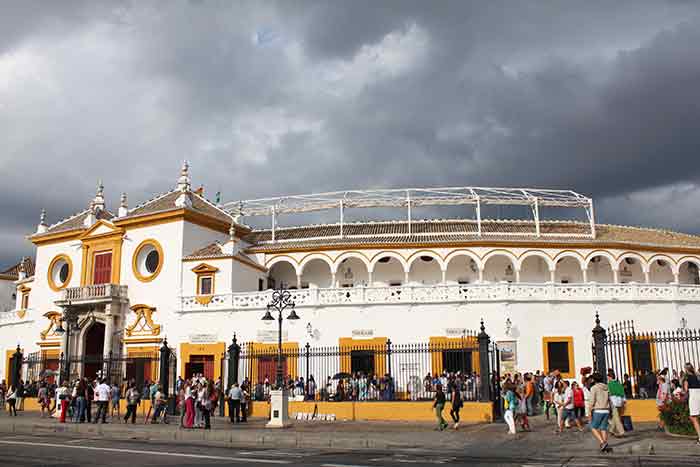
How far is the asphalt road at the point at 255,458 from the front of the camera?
11602 millimetres

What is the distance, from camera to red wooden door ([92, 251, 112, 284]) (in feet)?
115

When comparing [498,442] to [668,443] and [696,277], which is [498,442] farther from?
[696,277]

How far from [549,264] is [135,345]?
20833mm

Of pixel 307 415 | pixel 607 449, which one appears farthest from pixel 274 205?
pixel 607 449

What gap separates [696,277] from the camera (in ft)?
121

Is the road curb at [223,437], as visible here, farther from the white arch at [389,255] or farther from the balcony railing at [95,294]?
the white arch at [389,255]

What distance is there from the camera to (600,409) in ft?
42.0

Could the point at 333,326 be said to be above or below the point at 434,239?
below

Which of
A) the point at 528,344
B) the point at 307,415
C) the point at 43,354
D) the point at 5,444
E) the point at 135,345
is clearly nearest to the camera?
the point at 5,444

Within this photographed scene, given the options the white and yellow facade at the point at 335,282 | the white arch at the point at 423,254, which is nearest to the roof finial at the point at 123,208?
the white and yellow facade at the point at 335,282

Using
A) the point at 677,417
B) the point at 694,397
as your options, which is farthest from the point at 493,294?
the point at 694,397

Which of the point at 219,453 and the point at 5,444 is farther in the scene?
the point at 5,444

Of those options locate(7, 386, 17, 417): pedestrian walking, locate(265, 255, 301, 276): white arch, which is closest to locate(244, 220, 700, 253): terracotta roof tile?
locate(265, 255, 301, 276): white arch

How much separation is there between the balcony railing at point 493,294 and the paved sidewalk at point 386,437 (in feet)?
29.9
